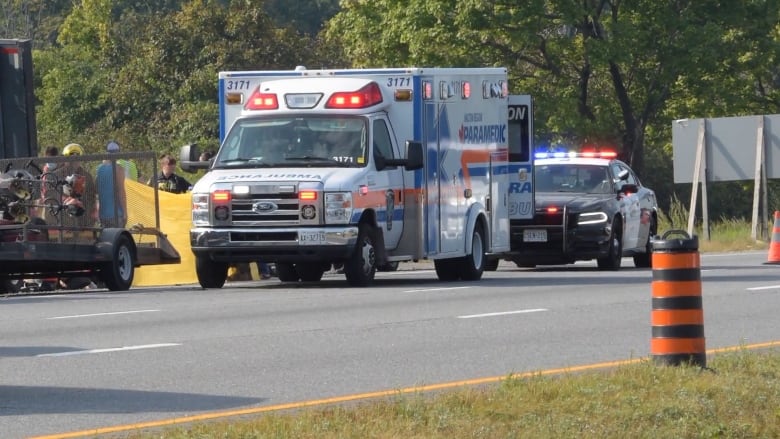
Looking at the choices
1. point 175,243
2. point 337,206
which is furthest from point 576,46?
point 337,206

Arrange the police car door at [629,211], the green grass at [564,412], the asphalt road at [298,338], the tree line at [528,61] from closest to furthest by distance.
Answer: the green grass at [564,412]
the asphalt road at [298,338]
the police car door at [629,211]
the tree line at [528,61]

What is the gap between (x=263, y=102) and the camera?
67.5ft

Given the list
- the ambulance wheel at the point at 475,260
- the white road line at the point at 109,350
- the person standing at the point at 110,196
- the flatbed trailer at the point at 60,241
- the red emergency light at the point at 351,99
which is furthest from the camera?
the ambulance wheel at the point at 475,260

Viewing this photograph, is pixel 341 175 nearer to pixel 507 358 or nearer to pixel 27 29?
pixel 507 358

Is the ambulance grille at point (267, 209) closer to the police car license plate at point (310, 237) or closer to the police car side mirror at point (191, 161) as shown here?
the police car license plate at point (310, 237)

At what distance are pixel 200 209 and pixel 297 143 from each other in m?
1.41

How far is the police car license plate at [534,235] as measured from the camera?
24.1m

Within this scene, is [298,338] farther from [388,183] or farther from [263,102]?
[263,102]

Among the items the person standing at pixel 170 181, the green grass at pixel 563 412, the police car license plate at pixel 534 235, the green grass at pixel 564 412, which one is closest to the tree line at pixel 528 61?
the police car license plate at pixel 534 235

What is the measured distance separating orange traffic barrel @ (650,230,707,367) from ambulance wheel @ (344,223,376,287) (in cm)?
892

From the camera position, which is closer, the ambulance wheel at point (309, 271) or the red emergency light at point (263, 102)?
the red emergency light at point (263, 102)

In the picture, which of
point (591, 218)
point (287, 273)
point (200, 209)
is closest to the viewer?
point (200, 209)

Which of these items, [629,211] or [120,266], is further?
[629,211]

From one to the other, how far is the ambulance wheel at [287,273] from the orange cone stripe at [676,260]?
39.3 ft
